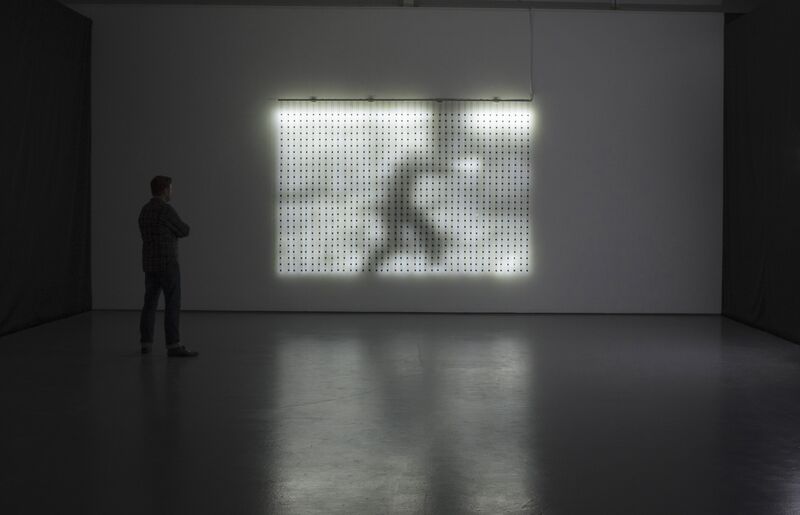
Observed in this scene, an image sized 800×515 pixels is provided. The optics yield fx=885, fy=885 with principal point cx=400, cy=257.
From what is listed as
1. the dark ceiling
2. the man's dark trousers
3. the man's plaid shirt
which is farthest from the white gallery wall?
the man's plaid shirt

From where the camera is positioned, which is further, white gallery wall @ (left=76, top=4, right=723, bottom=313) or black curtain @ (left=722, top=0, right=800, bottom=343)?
white gallery wall @ (left=76, top=4, right=723, bottom=313)

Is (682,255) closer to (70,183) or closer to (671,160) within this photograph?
(671,160)

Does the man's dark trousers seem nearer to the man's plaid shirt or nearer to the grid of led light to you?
the man's plaid shirt

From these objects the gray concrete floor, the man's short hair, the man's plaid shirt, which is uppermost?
the man's short hair

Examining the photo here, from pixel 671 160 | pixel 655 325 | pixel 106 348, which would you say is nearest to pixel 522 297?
pixel 655 325

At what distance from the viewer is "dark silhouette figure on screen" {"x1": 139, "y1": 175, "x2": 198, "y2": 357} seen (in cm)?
664

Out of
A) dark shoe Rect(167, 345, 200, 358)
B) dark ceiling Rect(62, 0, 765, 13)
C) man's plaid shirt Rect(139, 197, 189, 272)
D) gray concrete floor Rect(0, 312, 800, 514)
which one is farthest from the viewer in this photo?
dark ceiling Rect(62, 0, 765, 13)

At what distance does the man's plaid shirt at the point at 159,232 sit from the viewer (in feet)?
21.8

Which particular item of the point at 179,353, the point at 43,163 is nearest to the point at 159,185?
the point at 179,353

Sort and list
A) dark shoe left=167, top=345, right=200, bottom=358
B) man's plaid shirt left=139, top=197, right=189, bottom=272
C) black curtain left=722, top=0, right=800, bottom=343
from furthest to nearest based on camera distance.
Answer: black curtain left=722, top=0, right=800, bottom=343, dark shoe left=167, top=345, right=200, bottom=358, man's plaid shirt left=139, top=197, right=189, bottom=272

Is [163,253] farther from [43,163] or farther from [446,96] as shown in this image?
[446,96]

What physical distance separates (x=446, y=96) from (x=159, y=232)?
172 inches

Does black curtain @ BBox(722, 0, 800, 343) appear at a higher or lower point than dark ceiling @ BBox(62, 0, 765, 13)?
lower

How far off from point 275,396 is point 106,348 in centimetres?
246
